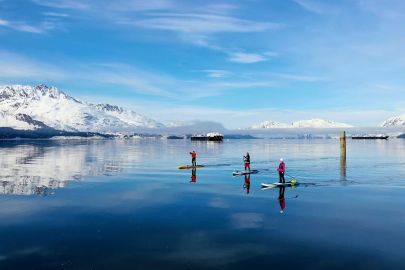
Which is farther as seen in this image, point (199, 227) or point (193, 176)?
point (193, 176)

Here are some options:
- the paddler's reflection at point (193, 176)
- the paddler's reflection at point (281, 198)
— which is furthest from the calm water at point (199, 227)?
the paddler's reflection at point (193, 176)

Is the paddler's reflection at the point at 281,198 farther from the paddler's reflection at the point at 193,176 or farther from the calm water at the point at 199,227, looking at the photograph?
the paddler's reflection at the point at 193,176

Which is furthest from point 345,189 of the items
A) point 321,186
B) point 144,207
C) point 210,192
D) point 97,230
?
point 97,230

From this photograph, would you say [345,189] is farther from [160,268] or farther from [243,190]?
[160,268]

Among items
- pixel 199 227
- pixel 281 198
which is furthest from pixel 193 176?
pixel 199 227

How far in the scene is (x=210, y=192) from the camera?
37094 mm

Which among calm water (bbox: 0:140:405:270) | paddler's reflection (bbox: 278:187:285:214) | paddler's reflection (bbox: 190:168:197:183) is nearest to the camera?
calm water (bbox: 0:140:405:270)

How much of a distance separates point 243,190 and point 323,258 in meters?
20.5

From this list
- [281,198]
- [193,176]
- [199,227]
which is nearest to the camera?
[199,227]

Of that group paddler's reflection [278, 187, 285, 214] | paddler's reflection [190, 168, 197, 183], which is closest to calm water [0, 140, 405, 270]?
paddler's reflection [278, 187, 285, 214]

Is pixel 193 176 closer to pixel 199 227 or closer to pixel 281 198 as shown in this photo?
pixel 281 198

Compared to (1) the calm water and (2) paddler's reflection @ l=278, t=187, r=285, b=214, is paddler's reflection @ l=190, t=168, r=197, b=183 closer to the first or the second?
(1) the calm water

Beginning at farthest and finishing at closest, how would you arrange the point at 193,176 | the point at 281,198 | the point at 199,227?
the point at 193,176, the point at 281,198, the point at 199,227

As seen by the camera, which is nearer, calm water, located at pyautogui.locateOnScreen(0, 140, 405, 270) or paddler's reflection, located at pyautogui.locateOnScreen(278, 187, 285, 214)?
calm water, located at pyautogui.locateOnScreen(0, 140, 405, 270)
